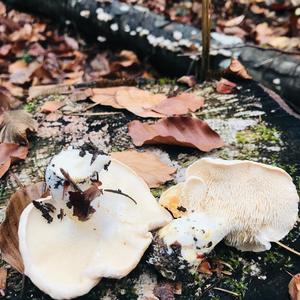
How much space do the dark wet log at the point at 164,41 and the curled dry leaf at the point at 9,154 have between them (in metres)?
1.51

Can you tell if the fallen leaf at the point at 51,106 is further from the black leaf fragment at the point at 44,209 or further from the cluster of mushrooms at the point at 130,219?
the black leaf fragment at the point at 44,209

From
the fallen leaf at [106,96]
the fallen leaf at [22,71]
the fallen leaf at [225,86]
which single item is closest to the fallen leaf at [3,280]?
the fallen leaf at [106,96]

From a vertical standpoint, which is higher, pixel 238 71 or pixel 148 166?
pixel 238 71

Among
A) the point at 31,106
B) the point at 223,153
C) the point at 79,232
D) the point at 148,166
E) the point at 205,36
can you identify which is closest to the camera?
the point at 79,232

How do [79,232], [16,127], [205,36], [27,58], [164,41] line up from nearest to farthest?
1. [79,232]
2. [16,127]
3. [205,36]
4. [164,41]
5. [27,58]

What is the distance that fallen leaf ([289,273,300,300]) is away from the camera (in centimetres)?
165

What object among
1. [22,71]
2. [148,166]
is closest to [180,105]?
[148,166]

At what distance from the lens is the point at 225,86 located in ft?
9.10

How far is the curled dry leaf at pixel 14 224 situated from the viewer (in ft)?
5.60

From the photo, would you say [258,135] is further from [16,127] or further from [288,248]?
[16,127]

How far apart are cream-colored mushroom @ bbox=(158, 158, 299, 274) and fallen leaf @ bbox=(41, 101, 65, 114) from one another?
3.66 ft

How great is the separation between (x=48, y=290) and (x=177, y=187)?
2.17 feet

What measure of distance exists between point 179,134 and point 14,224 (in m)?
0.89

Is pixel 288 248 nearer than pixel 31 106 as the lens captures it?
Yes
